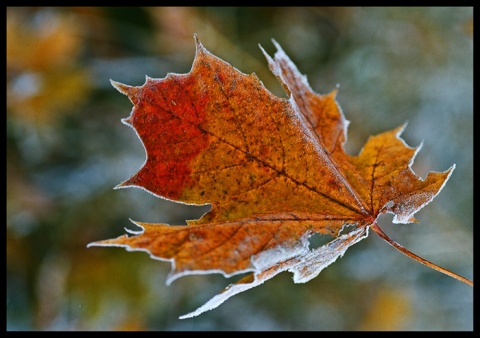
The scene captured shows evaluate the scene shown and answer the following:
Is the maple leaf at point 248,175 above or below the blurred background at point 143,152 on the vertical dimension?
below

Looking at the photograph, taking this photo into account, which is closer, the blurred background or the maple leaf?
the maple leaf

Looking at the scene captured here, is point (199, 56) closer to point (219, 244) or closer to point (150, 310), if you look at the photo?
point (219, 244)

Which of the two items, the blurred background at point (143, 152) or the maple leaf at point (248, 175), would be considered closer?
the maple leaf at point (248, 175)

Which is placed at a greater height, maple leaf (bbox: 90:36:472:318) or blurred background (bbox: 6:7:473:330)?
blurred background (bbox: 6:7:473:330)

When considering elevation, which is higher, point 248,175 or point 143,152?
point 143,152

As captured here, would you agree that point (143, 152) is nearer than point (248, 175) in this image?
No
